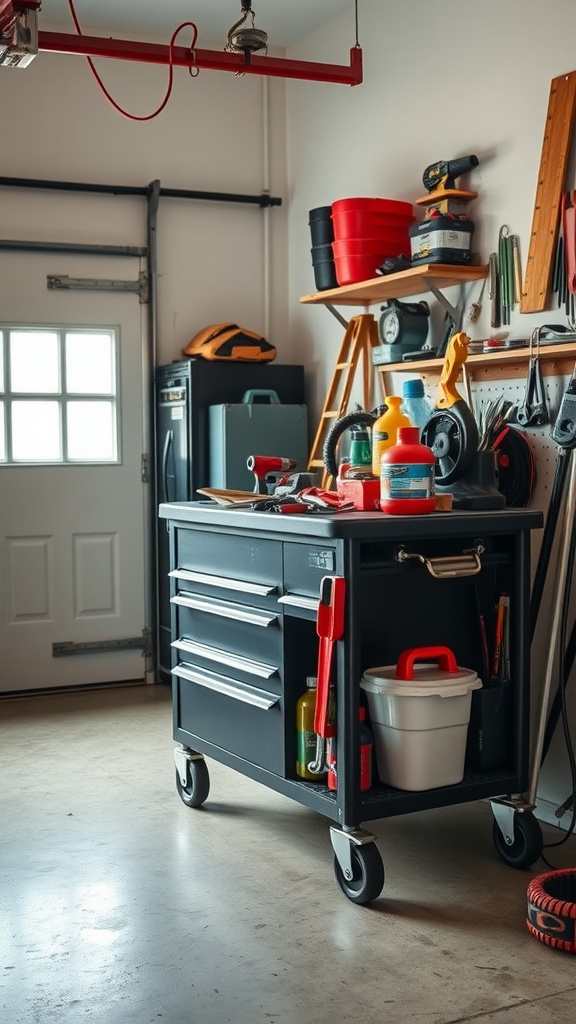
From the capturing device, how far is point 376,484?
321 cm

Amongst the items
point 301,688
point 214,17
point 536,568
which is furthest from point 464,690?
point 214,17

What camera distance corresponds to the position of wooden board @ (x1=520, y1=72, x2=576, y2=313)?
367 cm

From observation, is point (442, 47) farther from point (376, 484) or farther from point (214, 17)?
point (376, 484)

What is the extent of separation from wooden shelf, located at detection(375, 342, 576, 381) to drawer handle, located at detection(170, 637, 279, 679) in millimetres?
1352

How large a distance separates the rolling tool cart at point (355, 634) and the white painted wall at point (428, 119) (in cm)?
54

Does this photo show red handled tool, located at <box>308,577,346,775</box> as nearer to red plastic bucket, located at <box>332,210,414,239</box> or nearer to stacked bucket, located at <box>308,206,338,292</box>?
red plastic bucket, located at <box>332,210,414,239</box>

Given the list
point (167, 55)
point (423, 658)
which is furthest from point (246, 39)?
point (423, 658)

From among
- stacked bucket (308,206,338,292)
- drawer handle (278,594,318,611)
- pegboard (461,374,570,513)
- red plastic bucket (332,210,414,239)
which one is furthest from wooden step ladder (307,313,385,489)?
drawer handle (278,594,318,611)

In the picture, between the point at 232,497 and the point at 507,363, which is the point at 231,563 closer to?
the point at 232,497

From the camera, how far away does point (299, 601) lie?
122 inches

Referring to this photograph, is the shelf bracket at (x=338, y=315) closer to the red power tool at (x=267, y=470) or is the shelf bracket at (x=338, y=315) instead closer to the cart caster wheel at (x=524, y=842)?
the red power tool at (x=267, y=470)

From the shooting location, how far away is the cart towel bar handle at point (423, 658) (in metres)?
3.07

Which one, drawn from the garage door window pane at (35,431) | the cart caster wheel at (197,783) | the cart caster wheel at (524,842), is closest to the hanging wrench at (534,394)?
the cart caster wheel at (524,842)

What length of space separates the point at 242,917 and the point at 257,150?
14.0ft
